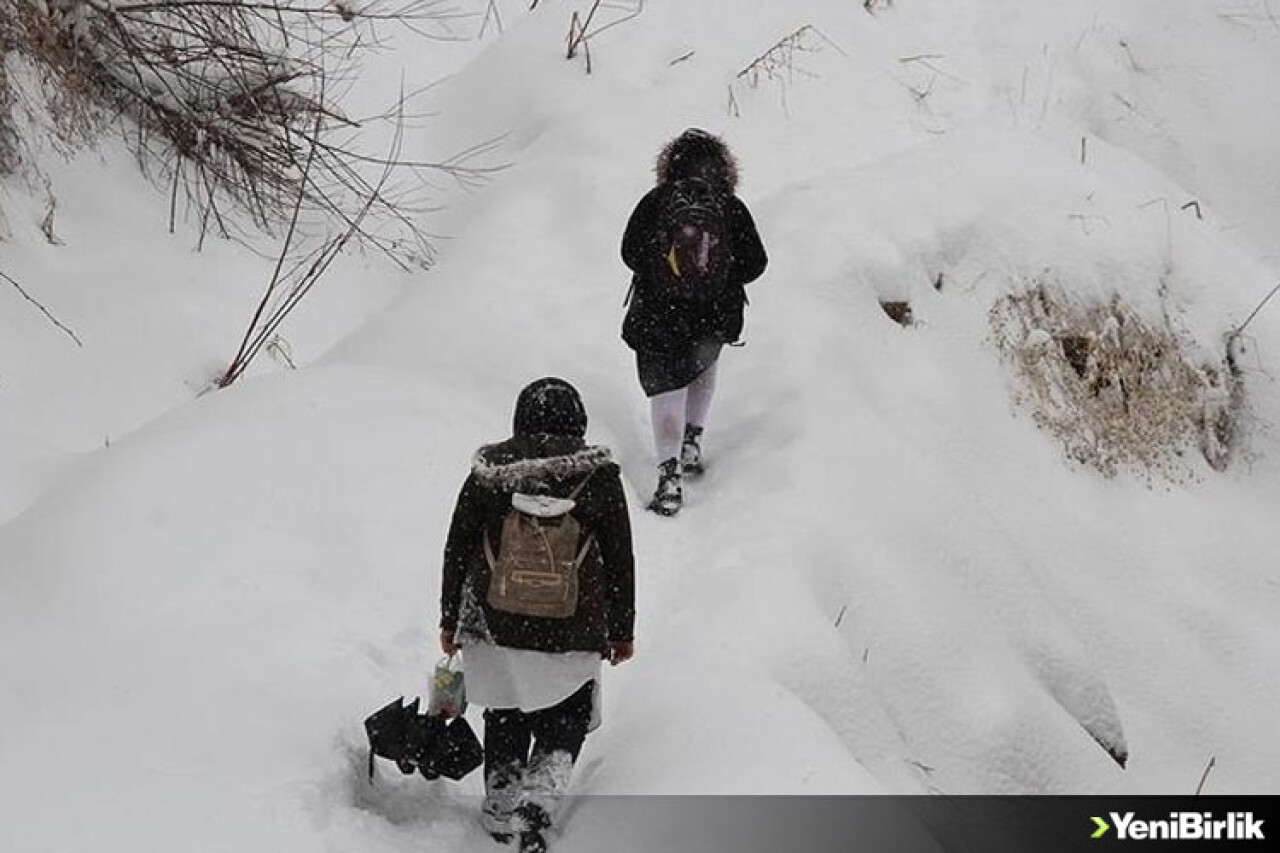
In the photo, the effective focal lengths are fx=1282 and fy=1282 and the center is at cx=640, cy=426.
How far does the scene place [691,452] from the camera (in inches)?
219

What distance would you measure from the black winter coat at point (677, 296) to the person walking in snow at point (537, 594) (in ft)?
6.14

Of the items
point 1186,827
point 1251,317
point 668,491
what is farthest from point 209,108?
point 1251,317

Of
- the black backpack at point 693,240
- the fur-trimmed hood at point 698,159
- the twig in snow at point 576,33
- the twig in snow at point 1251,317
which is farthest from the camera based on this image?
the twig in snow at point 576,33

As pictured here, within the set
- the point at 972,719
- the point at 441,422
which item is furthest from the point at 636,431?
the point at 972,719

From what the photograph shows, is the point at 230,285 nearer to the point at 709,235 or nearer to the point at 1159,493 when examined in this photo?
the point at 709,235

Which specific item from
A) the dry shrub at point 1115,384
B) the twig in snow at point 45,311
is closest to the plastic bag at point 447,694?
the twig in snow at point 45,311

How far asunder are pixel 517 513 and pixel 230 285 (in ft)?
14.7

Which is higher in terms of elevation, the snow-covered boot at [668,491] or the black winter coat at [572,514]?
the black winter coat at [572,514]

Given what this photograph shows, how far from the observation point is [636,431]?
598 centimetres

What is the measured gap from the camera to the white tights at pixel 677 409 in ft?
17.5

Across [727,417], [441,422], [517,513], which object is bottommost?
[727,417]

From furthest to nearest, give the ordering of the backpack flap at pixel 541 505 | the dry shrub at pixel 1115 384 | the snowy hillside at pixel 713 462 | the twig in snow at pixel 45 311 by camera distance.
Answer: the dry shrub at pixel 1115 384, the twig in snow at pixel 45 311, the snowy hillside at pixel 713 462, the backpack flap at pixel 541 505

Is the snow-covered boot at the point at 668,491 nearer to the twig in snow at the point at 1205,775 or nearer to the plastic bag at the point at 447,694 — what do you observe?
the plastic bag at the point at 447,694

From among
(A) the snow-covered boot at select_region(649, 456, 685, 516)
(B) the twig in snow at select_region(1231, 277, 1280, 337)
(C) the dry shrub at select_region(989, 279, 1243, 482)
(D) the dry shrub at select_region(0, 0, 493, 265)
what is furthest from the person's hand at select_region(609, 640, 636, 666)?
(B) the twig in snow at select_region(1231, 277, 1280, 337)
